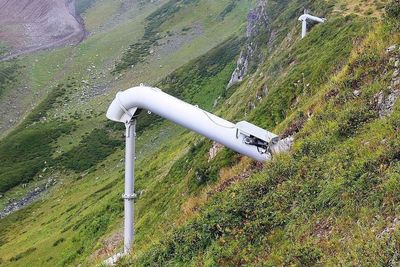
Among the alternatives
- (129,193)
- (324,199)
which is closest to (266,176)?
(324,199)

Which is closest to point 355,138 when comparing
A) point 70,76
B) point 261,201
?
point 261,201

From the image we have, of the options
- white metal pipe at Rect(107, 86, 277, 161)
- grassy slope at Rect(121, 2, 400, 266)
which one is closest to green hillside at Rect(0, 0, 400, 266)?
grassy slope at Rect(121, 2, 400, 266)

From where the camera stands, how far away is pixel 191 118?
64.8 feet

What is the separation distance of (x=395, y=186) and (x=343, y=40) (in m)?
22.2

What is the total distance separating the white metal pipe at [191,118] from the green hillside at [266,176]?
3.61 feet

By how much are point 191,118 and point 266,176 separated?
577 centimetres

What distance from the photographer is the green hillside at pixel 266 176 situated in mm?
11539

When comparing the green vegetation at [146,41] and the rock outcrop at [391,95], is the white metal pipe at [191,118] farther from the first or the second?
the green vegetation at [146,41]

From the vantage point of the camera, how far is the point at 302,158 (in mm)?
14672

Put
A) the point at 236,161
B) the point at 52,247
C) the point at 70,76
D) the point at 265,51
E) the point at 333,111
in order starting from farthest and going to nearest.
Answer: the point at 70,76 < the point at 265,51 < the point at 52,247 < the point at 236,161 < the point at 333,111

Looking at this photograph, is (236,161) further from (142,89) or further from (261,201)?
(261,201)

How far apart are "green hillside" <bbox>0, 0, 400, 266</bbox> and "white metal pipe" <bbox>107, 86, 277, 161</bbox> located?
1.10m

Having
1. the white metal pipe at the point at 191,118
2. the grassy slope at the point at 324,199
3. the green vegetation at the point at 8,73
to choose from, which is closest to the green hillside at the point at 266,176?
the grassy slope at the point at 324,199

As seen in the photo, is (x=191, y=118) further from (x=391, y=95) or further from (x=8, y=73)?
(x=8, y=73)
